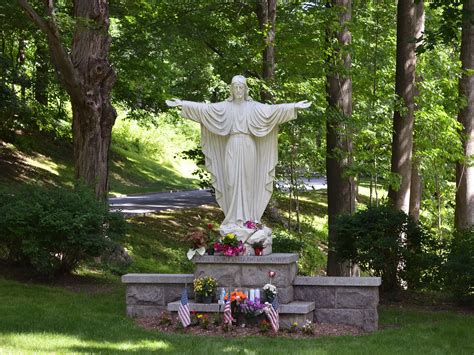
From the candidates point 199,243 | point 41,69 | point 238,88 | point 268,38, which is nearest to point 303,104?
point 238,88

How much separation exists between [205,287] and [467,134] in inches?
371

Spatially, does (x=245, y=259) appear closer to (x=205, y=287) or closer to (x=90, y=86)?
(x=205, y=287)

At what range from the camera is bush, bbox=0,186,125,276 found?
13.0m

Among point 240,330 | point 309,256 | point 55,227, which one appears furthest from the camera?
point 309,256

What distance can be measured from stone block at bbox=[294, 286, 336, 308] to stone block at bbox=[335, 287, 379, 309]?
8cm

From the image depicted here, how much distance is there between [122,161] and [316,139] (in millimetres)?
15654

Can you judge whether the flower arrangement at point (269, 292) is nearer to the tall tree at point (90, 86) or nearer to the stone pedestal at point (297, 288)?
the stone pedestal at point (297, 288)

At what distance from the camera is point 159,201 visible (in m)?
27.9

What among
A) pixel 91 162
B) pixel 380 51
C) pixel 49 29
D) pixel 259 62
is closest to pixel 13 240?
pixel 91 162

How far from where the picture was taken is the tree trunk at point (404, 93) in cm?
1622

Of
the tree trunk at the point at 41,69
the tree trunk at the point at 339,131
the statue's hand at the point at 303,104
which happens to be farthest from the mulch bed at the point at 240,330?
the tree trunk at the point at 41,69

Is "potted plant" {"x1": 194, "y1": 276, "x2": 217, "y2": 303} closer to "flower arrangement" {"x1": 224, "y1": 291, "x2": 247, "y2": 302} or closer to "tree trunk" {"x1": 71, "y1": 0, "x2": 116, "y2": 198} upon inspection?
"flower arrangement" {"x1": 224, "y1": 291, "x2": 247, "y2": 302}

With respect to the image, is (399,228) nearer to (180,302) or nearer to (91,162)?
(180,302)

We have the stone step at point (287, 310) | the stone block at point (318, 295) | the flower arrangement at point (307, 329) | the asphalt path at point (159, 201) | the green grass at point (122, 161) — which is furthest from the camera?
the green grass at point (122, 161)
